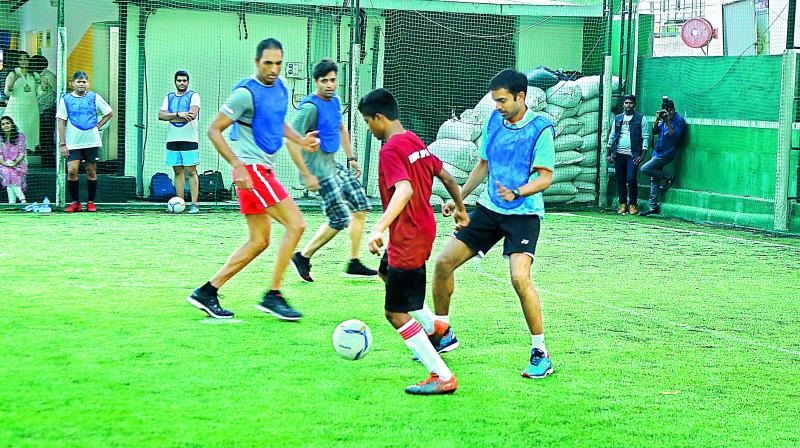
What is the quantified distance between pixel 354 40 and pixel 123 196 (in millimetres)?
4771

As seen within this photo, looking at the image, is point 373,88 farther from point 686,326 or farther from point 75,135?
point 686,326

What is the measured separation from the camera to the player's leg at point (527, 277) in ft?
22.1

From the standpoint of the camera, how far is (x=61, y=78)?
16.9 m

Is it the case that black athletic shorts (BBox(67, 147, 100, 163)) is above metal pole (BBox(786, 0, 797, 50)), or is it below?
below

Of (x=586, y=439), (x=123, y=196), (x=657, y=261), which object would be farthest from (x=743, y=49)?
(x=586, y=439)

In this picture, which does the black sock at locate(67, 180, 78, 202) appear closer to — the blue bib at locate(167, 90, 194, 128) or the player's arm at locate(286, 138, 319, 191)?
the blue bib at locate(167, 90, 194, 128)

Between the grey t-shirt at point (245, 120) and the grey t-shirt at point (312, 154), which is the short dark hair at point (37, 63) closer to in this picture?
the grey t-shirt at point (312, 154)

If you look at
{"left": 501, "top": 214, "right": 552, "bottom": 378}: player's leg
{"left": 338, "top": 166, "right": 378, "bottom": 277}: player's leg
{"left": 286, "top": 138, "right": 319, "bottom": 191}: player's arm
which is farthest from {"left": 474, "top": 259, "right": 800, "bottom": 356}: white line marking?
{"left": 286, "top": 138, "right": 319, "bottom": 191}: player's arm

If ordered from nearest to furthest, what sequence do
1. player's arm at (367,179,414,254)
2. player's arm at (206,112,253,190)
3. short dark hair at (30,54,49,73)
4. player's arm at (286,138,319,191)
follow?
player's arm at (367,179,414,254), player's arm at (206,112,253,190), player's arm at (286,138,319,191), short dark hair at (30,54,49,73)

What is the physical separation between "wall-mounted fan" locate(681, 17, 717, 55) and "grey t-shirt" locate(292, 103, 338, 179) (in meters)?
13.5

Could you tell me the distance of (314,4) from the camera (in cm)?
1930

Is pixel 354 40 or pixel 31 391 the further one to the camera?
pixel 354 40

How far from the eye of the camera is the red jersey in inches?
248

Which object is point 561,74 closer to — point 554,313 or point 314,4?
point 314,4
